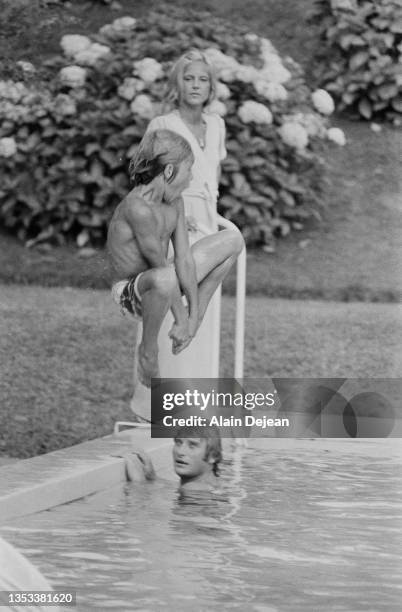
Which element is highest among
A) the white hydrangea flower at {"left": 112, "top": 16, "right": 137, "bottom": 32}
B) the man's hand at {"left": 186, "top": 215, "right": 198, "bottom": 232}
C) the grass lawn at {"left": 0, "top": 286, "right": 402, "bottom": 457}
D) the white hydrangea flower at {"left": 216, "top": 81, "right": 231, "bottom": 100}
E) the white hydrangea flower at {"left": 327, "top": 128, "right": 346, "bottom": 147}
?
the man's hand at {"left": 186, "top": 215, "right": 198, "bottom": 232}

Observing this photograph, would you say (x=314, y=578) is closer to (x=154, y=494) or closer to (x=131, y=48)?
(x=154, y=494)

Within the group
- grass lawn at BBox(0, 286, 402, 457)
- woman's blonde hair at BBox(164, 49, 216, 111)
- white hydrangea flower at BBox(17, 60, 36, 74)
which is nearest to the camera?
woman's blonde hair at BBox(164, 49, 216, 111)

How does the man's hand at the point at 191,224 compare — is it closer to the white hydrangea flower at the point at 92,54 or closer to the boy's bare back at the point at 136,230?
the boy's bare back at the point at 136,230

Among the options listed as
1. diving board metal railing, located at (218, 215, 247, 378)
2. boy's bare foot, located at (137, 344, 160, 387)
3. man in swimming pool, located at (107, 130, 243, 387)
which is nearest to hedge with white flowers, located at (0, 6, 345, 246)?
diving board metal railing, located at (218, 215, 247, 378)

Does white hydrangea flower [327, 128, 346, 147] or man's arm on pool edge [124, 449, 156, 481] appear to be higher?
man's arm on pool edge [124, 449, 156, 481]

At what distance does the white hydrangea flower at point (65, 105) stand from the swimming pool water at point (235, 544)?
17.0 ft

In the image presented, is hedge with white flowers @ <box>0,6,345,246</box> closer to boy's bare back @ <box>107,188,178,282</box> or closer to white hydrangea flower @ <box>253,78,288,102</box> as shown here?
white hydrangea flower @ <box>253,78,288,102</box>

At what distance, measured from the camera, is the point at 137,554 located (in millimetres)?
3061

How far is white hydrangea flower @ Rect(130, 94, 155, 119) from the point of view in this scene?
8930 millimetres

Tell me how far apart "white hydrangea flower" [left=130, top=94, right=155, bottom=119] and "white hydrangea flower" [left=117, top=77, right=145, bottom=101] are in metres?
0.12

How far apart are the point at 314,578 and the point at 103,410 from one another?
3995mm

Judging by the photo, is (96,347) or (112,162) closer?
(96,347)

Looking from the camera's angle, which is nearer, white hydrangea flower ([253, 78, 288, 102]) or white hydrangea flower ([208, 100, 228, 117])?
white hydrangea flower ([208, 100, 228, 117])

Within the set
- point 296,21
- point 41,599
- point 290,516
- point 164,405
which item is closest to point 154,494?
point 290,516
